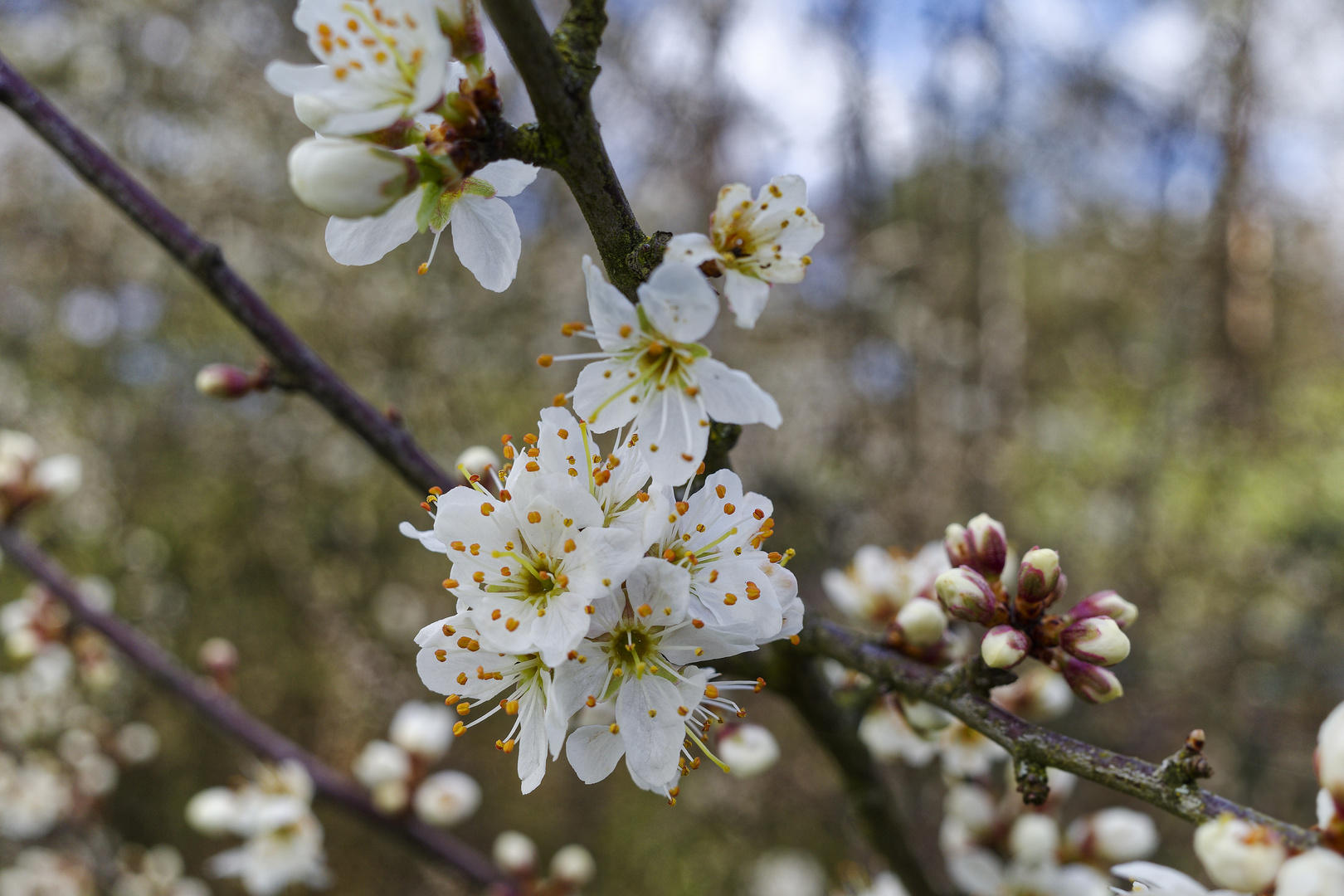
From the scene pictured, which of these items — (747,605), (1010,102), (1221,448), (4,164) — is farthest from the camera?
(1221,448)

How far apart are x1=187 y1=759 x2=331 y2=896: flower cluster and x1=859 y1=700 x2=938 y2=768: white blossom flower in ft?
4.22

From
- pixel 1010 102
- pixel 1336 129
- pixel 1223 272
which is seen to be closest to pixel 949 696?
pixel 1010 102

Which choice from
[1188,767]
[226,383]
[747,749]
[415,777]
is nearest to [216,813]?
[415,777]

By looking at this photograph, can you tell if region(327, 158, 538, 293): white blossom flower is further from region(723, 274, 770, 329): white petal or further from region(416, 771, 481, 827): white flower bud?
region(416, 771, 481, 827): white flower bud

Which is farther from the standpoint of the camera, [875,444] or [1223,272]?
[1223,272]

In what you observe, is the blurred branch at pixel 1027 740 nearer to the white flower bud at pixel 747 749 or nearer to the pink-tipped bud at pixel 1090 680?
the pink-tipped bud at pixel 1090 680

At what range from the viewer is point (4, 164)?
16.3ft

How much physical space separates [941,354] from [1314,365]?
15.9ft

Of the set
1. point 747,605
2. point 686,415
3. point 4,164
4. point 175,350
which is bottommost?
point 175,350

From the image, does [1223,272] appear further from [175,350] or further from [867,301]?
[175,350]

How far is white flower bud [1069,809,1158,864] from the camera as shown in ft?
4.91

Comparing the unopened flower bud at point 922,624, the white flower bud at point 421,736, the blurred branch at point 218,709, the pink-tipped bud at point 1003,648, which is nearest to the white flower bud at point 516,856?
the blurred branch at point 218,709

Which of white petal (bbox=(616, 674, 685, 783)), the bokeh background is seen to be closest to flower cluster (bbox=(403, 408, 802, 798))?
white petal (bbox=(616, 674, 685, 783))

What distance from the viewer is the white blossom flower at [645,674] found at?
0.75 metres
